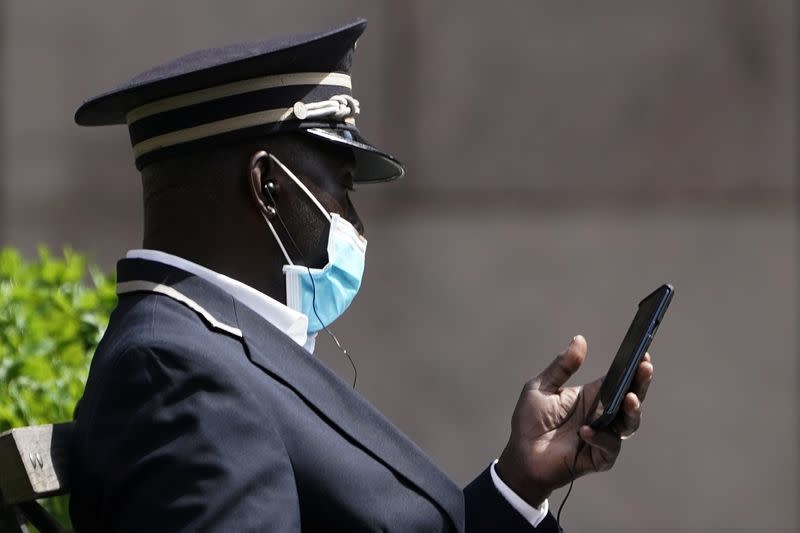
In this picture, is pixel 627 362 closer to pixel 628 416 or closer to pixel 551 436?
pixel 628 416

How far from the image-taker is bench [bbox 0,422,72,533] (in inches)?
92.1

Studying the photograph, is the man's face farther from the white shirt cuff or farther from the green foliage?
the green foliage

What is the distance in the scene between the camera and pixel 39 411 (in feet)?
10.5

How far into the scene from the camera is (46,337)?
3.49 m

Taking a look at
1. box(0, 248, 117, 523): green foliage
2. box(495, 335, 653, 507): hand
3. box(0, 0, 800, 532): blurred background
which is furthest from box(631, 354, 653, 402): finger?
box(0, 0, 800, 532): blurred background

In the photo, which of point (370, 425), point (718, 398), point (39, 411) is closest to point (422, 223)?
point (718, 398)

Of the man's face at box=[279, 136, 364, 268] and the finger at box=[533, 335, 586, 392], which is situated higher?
the man's face at box=[279, 136, 364, 268]

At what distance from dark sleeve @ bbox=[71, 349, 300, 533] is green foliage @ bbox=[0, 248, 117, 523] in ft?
3.04

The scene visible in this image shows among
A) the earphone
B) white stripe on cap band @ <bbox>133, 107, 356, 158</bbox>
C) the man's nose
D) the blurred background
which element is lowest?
the blurred background

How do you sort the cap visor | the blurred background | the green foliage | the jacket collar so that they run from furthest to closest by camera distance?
the blurred background → the green foliage → the cap visor → the jacket collar

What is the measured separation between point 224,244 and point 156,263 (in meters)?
0.13

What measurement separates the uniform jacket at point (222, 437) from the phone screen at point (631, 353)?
0.35 m

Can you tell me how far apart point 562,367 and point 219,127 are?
85cm

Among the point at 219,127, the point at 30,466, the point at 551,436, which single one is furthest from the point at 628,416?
the point at 30,466
